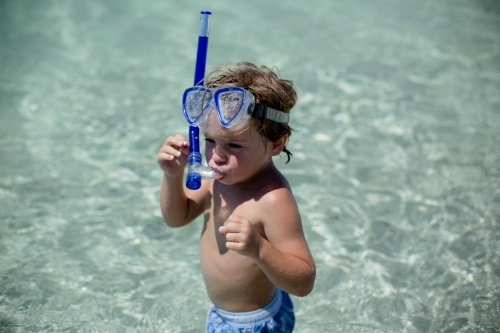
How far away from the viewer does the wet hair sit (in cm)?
224

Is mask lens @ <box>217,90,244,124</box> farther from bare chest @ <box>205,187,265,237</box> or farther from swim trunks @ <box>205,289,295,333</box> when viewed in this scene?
swim trunks @ <box>205,289,295,333</box>

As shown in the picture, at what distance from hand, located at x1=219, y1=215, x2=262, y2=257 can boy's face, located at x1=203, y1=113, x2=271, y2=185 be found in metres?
0.29

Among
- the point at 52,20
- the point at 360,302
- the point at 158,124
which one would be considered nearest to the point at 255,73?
the point at 360,302

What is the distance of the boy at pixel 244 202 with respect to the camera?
2.14 meters

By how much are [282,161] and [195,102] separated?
2251mm

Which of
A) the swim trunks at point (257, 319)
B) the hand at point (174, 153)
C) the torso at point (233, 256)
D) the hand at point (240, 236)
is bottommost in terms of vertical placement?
the swim trunks at point (257, 319)

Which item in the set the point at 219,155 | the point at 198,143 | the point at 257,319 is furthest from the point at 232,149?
the point at 257,319

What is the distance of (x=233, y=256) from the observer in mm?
2434

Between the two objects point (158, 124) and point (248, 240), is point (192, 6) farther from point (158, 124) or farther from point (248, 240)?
point (248, 240)

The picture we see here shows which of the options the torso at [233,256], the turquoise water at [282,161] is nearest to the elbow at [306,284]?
the torso at [233,256]

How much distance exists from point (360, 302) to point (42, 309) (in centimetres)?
181

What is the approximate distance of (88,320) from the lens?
2953mm

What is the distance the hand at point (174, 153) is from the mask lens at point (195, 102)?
0.20 meters

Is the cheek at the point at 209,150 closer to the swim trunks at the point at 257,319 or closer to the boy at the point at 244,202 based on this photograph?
the boy at the point at 244,202
